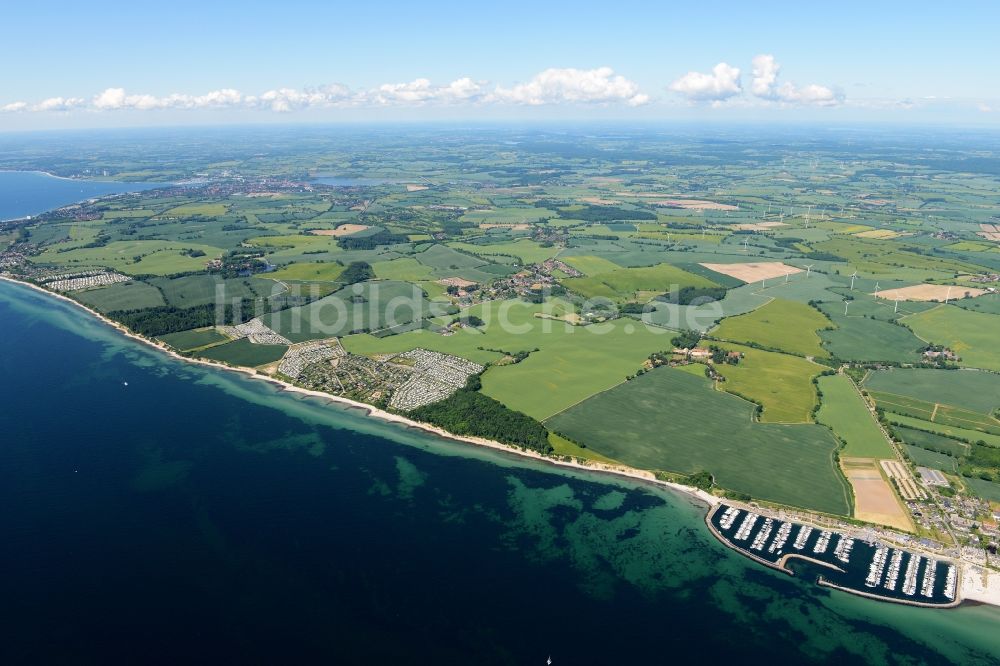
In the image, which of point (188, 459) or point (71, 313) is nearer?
point (188, 459)

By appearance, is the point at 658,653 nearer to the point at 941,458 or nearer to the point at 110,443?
the point at 941,458

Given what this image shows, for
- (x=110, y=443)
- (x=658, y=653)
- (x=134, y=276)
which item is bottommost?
(x=658, y=653)

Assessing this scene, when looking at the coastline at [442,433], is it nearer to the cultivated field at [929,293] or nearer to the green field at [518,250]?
the green field at [518,250]

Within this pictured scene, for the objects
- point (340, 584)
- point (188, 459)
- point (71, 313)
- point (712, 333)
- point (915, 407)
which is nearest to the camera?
point (340, 584)

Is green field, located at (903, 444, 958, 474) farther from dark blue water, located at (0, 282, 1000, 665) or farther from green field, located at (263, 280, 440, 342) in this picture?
green field, located at (263, 280, 440, 342)

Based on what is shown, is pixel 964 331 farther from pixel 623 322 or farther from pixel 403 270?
pixel 403 270

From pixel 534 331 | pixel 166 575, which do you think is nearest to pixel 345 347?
pixel 534 331

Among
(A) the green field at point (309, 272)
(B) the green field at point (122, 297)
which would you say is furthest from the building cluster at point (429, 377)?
(B) the green field at point (122, 297)
